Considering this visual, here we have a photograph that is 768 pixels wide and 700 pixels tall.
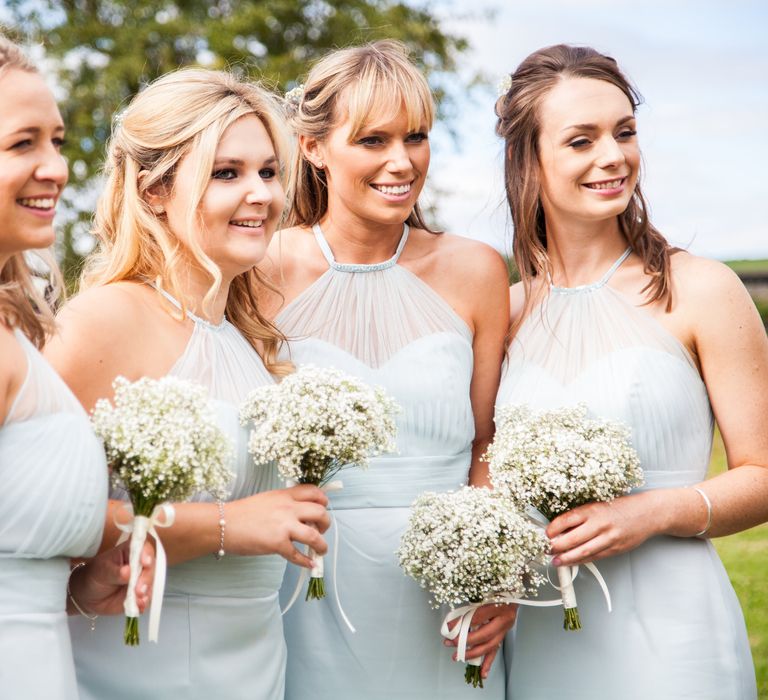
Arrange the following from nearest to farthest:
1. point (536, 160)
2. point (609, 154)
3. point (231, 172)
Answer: point (231, 172), point (609, 154), point (536, 160)

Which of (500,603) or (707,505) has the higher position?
(707,505)

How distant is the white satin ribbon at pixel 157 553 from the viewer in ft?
11.8

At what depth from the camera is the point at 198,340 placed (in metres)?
4.40

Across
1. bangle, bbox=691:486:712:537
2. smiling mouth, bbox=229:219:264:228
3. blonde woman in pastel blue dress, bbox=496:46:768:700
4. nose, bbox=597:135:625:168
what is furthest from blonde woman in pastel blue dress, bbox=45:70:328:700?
bangle, bbox=691:486:712:537

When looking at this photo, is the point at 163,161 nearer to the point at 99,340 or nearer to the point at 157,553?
the point at 99,340

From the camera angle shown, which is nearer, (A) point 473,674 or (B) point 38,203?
(B) point 38,203

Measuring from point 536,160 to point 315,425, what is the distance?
2073mm

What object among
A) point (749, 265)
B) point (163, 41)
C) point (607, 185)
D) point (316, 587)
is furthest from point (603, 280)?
point (749, 265)

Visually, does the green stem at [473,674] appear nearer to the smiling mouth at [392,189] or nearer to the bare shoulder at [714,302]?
the bare shoulder at [714,302]

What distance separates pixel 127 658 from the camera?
4.04 meters

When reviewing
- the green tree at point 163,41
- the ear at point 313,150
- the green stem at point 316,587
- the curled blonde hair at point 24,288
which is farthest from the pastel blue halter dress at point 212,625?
the green tree at point 163,41

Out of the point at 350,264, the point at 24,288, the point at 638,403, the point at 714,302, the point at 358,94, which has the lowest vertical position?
the point at 638,403

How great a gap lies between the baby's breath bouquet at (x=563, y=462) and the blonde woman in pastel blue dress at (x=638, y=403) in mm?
107

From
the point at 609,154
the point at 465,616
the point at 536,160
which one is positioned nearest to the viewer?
the point at 465,616
